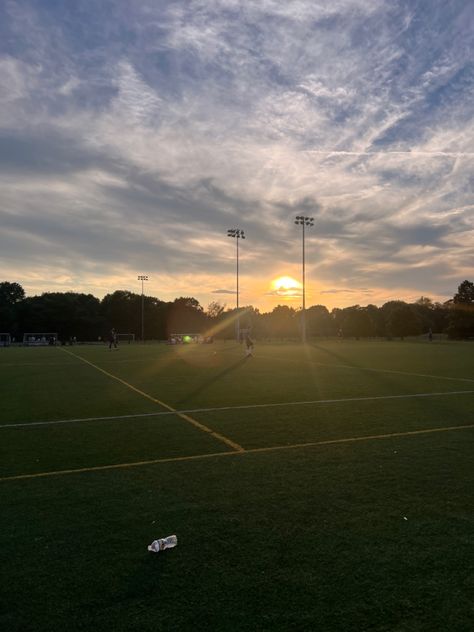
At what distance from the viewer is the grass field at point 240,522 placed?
314cm

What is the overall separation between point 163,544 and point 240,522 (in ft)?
2.63

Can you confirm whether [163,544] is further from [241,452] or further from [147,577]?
[241,452]

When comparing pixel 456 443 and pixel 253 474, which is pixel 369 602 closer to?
pixel 253 474

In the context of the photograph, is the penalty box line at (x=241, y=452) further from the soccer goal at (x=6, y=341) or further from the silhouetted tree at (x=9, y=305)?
the silhouetted tree at (x=9, y=305)

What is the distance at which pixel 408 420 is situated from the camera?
942 centimetres

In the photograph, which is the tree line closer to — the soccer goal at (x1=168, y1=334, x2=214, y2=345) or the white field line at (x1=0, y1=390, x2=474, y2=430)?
the soccer goal at (x1=168, y1=334, x2=214, y2=345)

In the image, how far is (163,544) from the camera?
3949 mm

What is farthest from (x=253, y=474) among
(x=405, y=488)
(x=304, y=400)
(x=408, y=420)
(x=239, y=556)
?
(x=304, y=400)

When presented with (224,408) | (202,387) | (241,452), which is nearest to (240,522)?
(241,452)

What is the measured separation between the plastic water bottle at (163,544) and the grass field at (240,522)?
0.06 metres

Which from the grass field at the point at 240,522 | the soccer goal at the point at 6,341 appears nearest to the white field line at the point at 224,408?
the grass field at the point at 240,522

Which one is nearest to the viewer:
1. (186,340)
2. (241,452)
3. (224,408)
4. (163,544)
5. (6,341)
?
(163,544)

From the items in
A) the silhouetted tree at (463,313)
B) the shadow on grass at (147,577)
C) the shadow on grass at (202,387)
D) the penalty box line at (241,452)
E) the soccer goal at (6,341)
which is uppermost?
the silhouetted tree at (463,313)

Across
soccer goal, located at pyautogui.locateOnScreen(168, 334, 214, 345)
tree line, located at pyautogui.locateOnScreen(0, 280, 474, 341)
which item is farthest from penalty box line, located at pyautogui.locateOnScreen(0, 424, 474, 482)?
tree line, located at pyautogui.locateOnScreen(0, 280, 474, 341)
